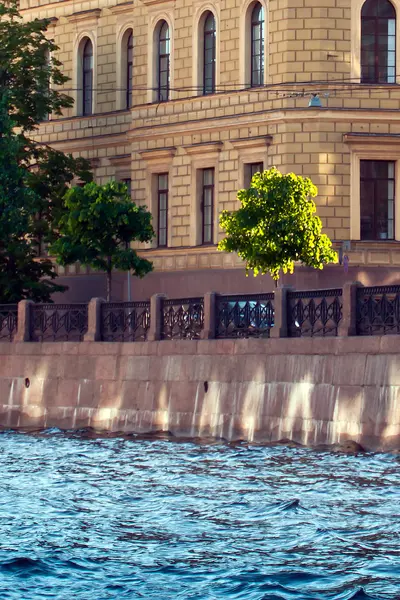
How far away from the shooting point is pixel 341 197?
39.7 m

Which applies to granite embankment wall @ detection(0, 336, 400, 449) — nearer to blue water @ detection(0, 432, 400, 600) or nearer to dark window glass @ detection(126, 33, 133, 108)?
blue water @ detection(0, 432, 400, 600)

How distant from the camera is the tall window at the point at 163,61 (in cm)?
4375

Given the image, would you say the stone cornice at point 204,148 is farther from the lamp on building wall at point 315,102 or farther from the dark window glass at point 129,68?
the dark window glass at point 129,68

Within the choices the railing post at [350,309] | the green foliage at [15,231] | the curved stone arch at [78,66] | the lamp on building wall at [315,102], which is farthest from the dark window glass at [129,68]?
the railing post at [350,309]

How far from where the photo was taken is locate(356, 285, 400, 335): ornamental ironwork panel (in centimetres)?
2539

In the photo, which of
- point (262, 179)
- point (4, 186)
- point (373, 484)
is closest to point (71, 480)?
point (373, 484)

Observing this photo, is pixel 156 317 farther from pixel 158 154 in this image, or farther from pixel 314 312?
pixel 158 154

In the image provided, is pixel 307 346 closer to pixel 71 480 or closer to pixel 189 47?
pixel 71 480

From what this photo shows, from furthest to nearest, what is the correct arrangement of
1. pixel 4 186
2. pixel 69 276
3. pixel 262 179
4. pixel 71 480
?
pixel 69 276 → pixel 4 186 → pixel 262 179 → pixel 71 480

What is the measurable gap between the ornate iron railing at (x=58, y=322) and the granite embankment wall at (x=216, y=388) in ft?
0.80

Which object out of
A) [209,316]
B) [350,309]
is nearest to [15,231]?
[209,316]

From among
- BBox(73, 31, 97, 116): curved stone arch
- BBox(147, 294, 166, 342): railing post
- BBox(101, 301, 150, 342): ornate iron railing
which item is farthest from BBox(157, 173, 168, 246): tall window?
BBox(147, 294, 166, 342): railing post

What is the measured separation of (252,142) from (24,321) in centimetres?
863

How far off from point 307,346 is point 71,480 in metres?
5.41
